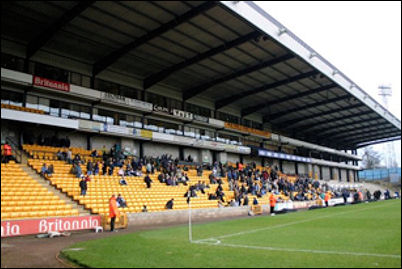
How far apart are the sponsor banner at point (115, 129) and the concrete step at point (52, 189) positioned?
9.13 metres

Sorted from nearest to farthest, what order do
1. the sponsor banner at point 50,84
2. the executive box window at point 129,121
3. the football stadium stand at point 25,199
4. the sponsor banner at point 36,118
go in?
the football stadium stand at point 25,199, the sponsor banner at point 36,118, the sponsor banner at point 50,84, the executive box window at point 129,121

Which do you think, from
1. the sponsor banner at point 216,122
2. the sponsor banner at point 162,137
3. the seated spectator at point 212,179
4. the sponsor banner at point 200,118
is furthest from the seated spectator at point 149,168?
the sponsor banner at point 216,122

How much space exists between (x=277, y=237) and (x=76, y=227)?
31.4ft

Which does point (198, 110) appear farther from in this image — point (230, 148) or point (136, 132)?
point (136, 132)

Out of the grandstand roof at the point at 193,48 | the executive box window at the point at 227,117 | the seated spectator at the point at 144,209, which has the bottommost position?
the seated spectator at the point at 144,209

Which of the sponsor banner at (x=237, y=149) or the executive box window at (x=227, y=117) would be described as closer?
the sponsor banner at (x=237, y=149)

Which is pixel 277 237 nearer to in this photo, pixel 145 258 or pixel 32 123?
pixel 145 258

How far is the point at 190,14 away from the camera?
81.7 feet

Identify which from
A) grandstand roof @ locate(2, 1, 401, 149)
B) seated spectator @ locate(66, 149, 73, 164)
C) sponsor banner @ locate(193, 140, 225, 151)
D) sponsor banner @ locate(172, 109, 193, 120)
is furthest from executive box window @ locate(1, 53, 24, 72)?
sponsor banner @ locate(193, 140, 225, 151)

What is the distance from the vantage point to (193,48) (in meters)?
30.6

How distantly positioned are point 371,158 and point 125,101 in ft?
371

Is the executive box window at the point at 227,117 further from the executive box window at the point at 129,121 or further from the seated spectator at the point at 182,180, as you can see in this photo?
the seated spectator at the point at 182,180

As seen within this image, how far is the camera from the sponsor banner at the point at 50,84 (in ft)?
89.2

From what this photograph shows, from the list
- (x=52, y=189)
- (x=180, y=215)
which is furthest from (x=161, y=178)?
(x=52, y=189)
